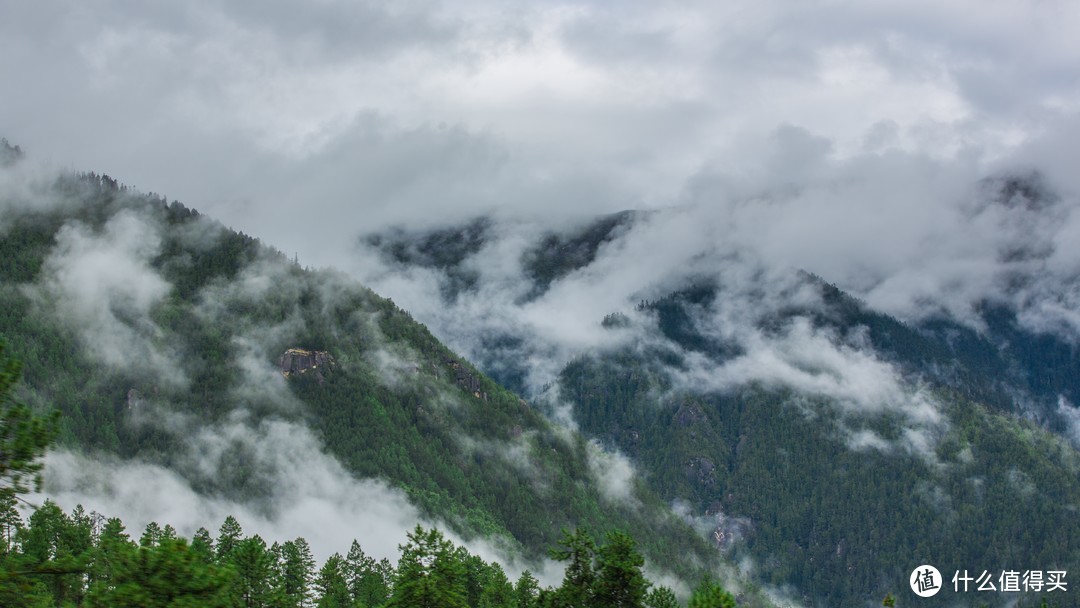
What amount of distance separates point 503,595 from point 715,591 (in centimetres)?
8117

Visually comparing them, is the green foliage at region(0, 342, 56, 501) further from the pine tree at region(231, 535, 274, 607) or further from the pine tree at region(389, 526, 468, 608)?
the pine tree at region(231, 535, 274, 607)

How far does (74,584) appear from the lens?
112 meters

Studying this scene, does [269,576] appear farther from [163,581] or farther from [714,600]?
[163,581]

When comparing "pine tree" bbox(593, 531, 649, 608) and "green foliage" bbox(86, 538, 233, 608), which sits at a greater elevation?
"pine tree" bbox(593, 531, 649, 608)

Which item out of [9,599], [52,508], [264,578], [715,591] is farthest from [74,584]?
[9,599]

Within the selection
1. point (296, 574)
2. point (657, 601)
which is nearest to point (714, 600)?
point (657, 601)

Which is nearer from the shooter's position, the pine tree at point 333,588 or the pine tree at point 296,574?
the pine tree at point 333,588

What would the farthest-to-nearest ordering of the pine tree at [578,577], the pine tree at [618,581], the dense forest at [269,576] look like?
the pine tree at [578,577]
the pine tree at [618,581]
the dense forest at [269,576]

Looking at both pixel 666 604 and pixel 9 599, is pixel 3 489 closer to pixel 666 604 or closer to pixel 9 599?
pixel 9 599

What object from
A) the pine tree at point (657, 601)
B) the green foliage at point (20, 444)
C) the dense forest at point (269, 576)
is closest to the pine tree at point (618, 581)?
the dense forest at point (269, 576)

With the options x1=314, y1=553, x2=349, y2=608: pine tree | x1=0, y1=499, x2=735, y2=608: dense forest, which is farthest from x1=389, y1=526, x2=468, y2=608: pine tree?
x1=314, y1=553, x2=349, y2=608: pine tree

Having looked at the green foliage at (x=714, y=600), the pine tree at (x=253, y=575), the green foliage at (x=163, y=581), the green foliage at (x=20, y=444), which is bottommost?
the green foliage at (x=163, y=581)

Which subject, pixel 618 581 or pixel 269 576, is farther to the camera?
pixel 269 576

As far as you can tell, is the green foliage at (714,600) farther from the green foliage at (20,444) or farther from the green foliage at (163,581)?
the green foliage at (20,444)
